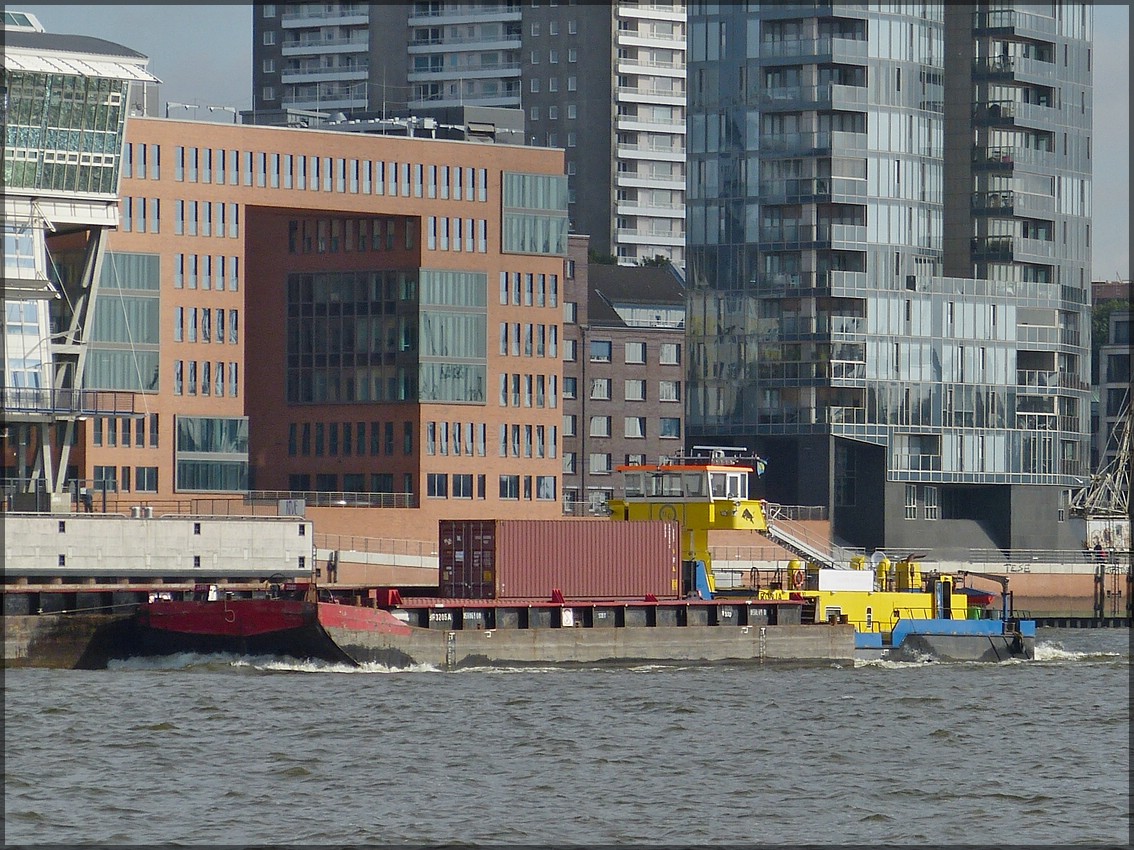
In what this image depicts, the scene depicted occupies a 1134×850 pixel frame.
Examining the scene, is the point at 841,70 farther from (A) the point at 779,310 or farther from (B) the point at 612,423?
(B) the point at 612,423

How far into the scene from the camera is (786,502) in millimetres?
147875

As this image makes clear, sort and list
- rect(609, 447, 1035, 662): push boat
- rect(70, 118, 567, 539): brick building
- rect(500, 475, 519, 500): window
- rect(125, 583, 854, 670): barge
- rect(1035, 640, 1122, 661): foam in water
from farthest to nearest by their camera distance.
Answer: rect(500, 475, 519, 500): window
rect(70, 118, 567, 539): brick building
rect(1035, 640, 1122, 661): foam in water
rect(609, 447, 1035, 662): push boat
rect(125, 583, 854, 670): barge

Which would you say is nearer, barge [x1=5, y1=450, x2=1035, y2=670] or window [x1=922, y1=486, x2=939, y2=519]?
barge [x1=5, y1=450, x2=1035, y2=670]

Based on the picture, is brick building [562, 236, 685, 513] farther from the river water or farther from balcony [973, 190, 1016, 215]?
the river water

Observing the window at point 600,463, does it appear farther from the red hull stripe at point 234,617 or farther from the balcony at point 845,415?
the red hull stripe at point 234,617

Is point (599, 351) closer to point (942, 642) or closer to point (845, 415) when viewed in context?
point (845, 415)

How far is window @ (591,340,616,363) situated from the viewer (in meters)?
165

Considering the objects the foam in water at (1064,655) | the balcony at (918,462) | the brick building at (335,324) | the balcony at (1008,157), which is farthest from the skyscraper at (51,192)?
the balcony at (1008,157)

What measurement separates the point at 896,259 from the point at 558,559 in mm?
78123

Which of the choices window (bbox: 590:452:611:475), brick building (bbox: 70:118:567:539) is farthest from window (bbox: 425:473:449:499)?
window (bbox: 590:452:611:475)

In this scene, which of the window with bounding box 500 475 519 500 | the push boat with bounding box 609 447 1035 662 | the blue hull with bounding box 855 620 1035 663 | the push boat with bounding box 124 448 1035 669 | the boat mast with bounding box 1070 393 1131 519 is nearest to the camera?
the push boat with bounding box 124 448 1035 669

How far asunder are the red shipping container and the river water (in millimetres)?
3944

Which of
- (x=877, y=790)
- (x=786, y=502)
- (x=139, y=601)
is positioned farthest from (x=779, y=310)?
(x=877, y=790)

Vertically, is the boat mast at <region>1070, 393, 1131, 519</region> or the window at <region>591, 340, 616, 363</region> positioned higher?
the window at <region>591, 340, 616, 363</region>
